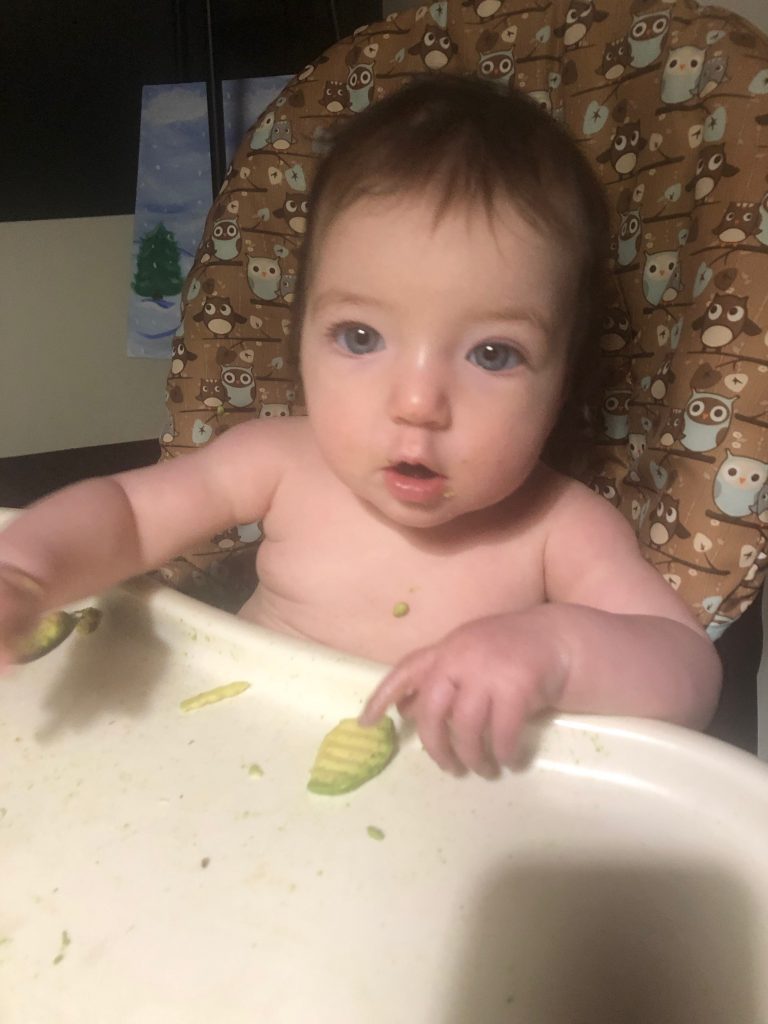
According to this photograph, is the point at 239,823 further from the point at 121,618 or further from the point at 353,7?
the point at 353,7

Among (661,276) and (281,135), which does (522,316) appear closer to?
(661,276)

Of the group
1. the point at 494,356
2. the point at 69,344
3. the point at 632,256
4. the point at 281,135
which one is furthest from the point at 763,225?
the point at 69,344

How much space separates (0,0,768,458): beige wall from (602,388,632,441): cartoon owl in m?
0.96

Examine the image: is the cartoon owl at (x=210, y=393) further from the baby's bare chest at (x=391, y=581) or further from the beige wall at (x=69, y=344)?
the beige wall at (x=69, y=344)

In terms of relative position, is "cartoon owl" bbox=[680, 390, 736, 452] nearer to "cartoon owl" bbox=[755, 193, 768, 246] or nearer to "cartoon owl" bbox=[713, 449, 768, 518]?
"cartoon owl" bbox=[713, 449, 768, 518]

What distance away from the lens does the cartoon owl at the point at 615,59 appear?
2.48 ft

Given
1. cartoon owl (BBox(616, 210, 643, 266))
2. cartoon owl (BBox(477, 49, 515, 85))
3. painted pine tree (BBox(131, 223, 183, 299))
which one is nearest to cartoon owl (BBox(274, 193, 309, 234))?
cartoon owl (BBox(477, 49, 515, 85))

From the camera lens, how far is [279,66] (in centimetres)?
140

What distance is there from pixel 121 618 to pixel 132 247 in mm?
1110

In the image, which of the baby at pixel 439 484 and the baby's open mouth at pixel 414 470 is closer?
the baby at pixel 439 484

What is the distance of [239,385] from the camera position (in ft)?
2.95

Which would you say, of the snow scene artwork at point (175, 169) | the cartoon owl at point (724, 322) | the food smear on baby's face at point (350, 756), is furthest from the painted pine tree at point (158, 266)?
the food smear on baby's face at point (350, 756)

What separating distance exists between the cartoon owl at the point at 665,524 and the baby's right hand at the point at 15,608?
1.51 feet

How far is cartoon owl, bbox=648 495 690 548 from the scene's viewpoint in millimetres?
679
